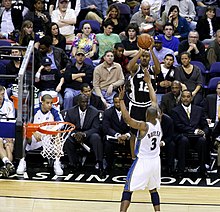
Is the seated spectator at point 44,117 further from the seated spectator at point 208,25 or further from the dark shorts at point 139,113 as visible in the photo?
the seated spectator at point 208,25

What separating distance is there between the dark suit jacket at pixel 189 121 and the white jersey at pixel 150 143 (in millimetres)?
2413

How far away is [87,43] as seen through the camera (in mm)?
14586

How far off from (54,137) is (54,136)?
14 millimetres

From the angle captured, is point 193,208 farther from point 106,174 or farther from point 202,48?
point 202,48

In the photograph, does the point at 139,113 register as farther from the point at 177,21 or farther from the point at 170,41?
the point at 177,21

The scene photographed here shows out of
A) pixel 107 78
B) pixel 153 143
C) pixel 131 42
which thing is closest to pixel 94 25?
pixel 131 42

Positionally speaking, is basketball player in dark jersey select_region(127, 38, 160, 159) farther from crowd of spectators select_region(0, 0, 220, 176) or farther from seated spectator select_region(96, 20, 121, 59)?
seated spectator select_region(96, 20, 121, 59)

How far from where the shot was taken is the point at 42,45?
46.0ft

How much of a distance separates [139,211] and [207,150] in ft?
6.45

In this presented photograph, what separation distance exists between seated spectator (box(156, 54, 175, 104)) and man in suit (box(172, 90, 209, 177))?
35.5 inches

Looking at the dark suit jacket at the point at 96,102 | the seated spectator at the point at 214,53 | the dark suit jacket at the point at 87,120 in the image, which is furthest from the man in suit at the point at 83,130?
the seated spectator at the point at 214,53

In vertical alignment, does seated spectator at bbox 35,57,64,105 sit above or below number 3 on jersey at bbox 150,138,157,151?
above

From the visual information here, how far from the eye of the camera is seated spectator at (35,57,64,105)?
1366cm

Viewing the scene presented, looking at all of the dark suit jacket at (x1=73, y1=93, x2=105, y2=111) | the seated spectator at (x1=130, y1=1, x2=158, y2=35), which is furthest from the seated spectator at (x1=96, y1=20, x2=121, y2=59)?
the dark suit jacket at (x1=73, y1=93, x2=105, y2=111)
